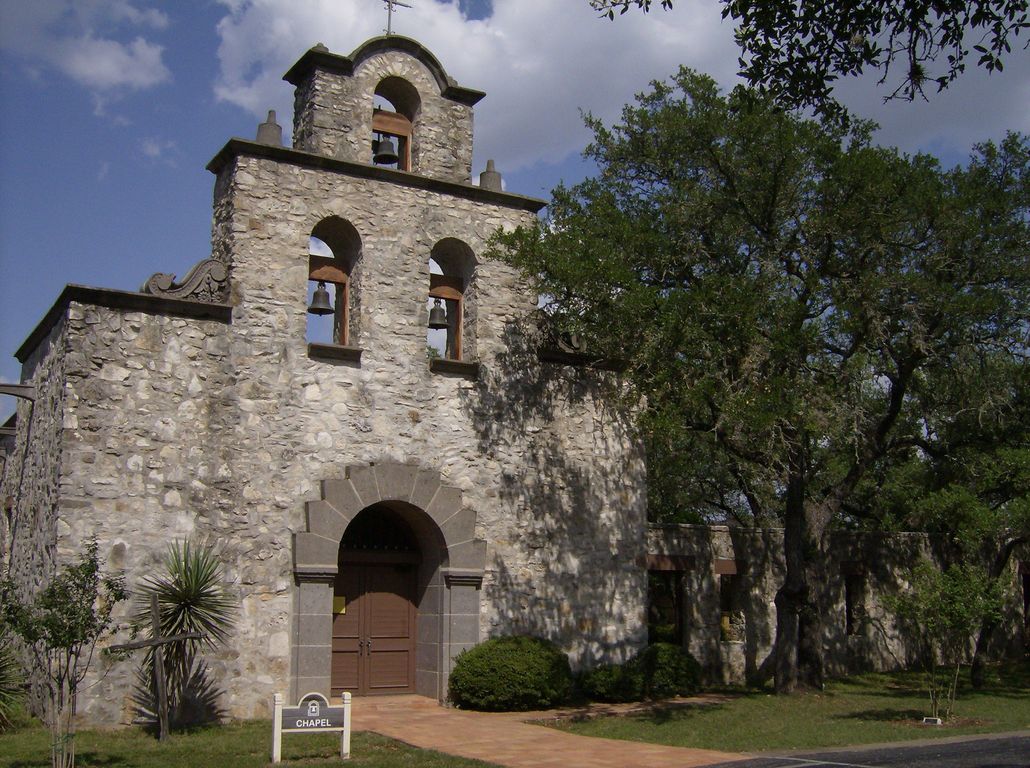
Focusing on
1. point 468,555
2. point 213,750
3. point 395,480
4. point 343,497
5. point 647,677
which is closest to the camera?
point 213,750

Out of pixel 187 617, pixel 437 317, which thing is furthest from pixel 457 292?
pixel 187 617

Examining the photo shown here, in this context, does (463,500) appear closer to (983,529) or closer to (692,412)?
(692,412)

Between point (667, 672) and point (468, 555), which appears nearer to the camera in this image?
point (468, 555)

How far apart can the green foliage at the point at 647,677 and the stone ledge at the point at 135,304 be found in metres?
7.33

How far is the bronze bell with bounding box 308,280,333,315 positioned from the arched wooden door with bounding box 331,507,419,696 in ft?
9.64

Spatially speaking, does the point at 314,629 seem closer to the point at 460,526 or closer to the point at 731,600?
the point at 460,526

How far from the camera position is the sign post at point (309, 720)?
10.5 m

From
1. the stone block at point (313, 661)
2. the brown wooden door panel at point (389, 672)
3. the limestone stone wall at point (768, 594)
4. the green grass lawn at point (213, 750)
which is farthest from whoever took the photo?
the limestone stone wall at point (768, 594)

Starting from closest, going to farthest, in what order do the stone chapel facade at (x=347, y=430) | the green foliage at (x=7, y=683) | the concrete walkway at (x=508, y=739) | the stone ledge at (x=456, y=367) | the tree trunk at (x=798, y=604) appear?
1. the concrete walkway at (x=508, y=739)
2. the green foliage at (x=7, y=683)
3. the stone chapel facade at (x=347, y=430)
4. the stone ledge at (x=456, y=367)
5. the tree trunk at (x=798, y=604)

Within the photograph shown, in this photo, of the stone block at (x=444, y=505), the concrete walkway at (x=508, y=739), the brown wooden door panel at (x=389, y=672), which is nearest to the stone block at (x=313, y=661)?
the concrete walkway at (x=508, y=739)

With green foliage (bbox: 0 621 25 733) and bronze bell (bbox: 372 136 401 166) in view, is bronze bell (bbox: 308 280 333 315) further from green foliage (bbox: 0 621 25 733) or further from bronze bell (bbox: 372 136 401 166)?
green foliage (bbox: 0 621 25 733)

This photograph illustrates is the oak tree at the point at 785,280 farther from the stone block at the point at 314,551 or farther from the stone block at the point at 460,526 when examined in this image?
the stone block at the point at 314,551

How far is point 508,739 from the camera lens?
12031 millimetres

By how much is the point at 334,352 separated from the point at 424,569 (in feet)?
11.2
